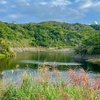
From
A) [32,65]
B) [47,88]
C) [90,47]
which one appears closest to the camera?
[47,88]

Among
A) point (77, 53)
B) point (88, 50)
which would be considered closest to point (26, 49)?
point (77, 53)

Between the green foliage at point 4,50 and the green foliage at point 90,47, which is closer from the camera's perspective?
the green foliage at point 90,47

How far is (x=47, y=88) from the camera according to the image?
8742 millimetres

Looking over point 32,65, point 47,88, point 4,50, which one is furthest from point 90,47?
point 47,88

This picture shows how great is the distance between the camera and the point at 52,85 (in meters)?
9.77

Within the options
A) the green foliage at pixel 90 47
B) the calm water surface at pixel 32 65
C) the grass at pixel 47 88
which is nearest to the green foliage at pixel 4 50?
the calm water surface at pixel 32 65

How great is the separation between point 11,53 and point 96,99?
107 metres

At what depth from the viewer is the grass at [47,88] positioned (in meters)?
7.50

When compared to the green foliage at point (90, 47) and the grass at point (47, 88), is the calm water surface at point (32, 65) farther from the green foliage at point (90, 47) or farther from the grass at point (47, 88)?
the green foliage at point (90, 47)

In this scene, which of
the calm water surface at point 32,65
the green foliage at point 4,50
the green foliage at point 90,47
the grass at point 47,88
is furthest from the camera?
the green foliage at point 4,50

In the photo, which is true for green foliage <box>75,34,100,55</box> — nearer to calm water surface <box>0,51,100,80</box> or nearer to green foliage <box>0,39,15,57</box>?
calm water surface <box>0,51,100,80</box>

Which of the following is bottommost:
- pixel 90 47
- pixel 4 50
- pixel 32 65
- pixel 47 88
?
pixel 32 65

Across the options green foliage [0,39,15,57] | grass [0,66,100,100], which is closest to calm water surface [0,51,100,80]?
grass [0,66,100,100]

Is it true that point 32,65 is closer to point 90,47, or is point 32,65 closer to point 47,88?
point 90,47
